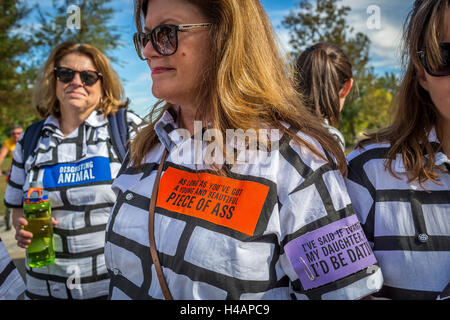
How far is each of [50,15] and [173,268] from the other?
13.2 m

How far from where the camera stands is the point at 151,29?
1.52 m

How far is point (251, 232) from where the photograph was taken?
1.23m

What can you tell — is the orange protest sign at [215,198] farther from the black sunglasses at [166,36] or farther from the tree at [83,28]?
the tree at [83,28]

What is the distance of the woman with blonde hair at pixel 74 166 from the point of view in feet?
7.56

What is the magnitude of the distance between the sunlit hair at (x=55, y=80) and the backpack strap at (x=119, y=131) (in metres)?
0.17

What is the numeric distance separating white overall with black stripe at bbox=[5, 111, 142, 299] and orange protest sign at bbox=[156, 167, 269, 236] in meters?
1.02

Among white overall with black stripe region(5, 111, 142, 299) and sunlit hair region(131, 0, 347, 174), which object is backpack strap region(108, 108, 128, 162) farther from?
sunlit hair region(131, 0, 347, 174)

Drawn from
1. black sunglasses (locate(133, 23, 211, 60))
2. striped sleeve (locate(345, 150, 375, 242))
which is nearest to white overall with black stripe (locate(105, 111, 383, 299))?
striped sleeve (locate(345, 150, 375, 242))

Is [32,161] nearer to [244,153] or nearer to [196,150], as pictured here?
[196,150]

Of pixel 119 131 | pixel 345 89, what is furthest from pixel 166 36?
pixel 345 89

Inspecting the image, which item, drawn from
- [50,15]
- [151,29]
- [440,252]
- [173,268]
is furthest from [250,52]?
[50,15]

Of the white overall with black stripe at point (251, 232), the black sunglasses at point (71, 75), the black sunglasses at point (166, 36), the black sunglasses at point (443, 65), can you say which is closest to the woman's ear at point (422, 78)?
the black sunglasses at point (443, 65)

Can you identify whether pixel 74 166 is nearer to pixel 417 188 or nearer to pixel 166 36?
pixel 166 36

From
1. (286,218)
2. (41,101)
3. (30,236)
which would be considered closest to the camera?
(286,218)
